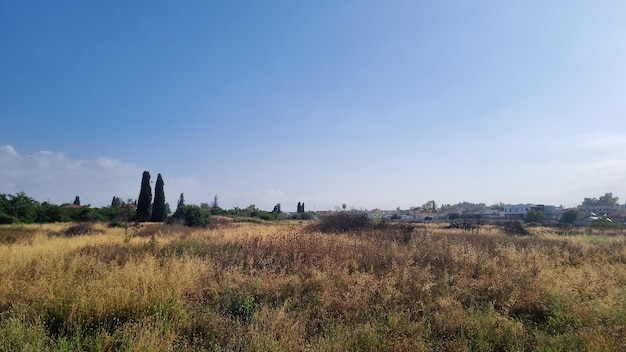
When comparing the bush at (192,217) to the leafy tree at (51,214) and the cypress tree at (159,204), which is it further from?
the leafy tree at (51,214)

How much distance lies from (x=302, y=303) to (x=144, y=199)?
154ft

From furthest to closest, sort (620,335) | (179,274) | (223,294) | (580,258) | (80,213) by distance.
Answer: (80,213) → (580,258) → (179,274) → (223,294) → (620,335)

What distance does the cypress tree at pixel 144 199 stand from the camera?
4728 cm

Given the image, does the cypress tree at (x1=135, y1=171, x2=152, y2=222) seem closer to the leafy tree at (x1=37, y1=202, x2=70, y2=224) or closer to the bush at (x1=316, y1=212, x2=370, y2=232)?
the leafy tree at (x1=37, y1=202, x2=70, y2=224)

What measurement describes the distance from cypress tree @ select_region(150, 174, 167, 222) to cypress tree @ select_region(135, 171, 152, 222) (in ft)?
3.04

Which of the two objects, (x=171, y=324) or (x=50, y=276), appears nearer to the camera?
(x=171, y=324)

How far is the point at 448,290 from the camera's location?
27.3ft

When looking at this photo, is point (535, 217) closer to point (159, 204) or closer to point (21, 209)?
point (159, 204)

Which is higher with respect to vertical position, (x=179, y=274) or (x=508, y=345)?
(x=179, y=274)

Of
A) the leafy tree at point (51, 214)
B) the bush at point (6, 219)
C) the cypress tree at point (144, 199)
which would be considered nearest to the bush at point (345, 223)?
the bush at point (6, 219)

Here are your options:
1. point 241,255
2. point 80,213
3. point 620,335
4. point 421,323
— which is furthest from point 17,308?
point 80,213

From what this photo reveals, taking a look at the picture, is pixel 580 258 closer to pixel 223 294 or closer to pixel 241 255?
pixel 241 255

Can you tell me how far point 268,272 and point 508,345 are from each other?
5.38 meters

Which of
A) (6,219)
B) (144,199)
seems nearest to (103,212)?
(144,199)
